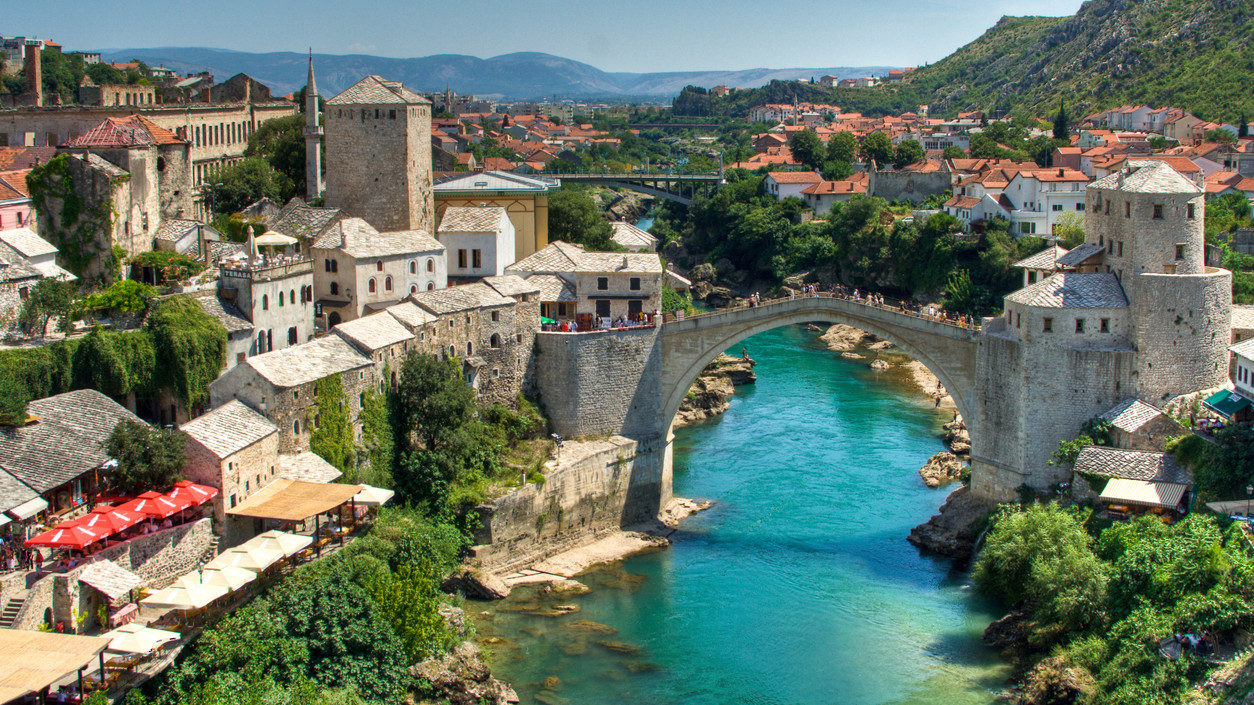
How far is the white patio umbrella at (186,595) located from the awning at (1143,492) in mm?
22718

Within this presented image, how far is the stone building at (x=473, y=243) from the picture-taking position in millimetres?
44562

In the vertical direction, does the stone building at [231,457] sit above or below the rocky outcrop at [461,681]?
above

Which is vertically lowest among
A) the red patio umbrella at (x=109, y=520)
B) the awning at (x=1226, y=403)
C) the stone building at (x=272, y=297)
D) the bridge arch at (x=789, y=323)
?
the red patio umbrella at (x=109, y=520)

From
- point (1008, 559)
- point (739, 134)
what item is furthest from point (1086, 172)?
point (739, 134)

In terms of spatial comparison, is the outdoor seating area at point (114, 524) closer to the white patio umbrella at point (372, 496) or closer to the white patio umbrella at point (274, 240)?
the white patio umbrella at point (372, 496)

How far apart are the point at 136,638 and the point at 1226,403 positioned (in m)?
28.1

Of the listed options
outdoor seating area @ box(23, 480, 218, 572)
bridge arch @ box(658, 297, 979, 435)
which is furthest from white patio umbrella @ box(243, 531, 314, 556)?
bridge arch @ box(658, 297, 979, 435)

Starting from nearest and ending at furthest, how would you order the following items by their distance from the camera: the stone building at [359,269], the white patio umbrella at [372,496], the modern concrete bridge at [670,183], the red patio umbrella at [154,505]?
the red patio umbrella at [154,505]
the white patio umbrella at [372,496]
the stone building at [359,269]
the modern concrete bridge at [670,183]

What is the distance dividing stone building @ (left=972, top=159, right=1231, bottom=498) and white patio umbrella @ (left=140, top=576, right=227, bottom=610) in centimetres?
2314

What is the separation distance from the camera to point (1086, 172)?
72000 millimetres

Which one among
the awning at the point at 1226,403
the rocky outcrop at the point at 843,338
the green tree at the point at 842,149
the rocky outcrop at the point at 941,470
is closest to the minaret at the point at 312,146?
the rocky outcrop at the point at 941,470

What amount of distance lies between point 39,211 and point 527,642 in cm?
1911

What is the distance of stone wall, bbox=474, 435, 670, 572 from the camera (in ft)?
121

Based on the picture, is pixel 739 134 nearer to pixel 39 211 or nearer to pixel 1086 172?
pixel 1086 172
